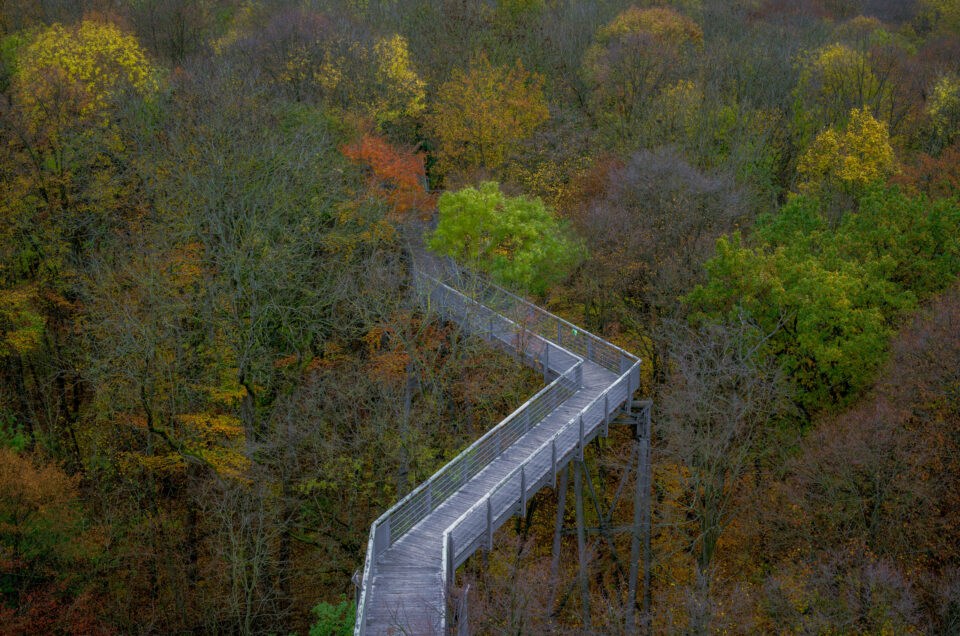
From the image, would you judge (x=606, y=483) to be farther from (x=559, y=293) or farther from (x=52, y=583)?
(x=52, y=583)

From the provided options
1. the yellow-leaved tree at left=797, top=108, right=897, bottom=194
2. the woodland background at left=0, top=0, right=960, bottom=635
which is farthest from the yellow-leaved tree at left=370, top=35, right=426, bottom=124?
the yellow-leaved tree at left=797, top=108, right=897, bottom=194

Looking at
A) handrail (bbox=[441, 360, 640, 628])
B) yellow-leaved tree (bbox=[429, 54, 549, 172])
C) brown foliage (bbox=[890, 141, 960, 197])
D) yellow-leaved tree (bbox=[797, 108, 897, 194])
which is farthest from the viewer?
yellow-leaved tree (bbox=[429, 54, 549, 172])

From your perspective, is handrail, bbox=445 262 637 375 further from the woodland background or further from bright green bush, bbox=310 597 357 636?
bright green bush, bbox=310 597 357 636

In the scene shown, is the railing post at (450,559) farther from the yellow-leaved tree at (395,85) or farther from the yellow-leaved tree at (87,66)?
the yellow-leaved tree at (395,85)

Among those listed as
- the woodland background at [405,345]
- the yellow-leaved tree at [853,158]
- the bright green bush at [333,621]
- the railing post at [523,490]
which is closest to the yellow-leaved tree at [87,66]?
the woodland background at [405,345]

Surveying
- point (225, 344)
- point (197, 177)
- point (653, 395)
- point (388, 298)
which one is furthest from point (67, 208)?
point (653, 395)

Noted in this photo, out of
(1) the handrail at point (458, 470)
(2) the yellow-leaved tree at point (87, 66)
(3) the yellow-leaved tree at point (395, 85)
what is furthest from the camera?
(3) the yellow-leaved tree at point (395, 85)

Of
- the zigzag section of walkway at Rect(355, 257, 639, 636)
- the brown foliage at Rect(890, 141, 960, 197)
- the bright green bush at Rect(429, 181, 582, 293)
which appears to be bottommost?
the zigzag section of walkway at Rect(355, 257, 639, 636)
